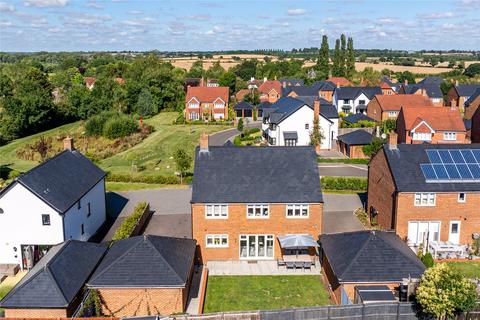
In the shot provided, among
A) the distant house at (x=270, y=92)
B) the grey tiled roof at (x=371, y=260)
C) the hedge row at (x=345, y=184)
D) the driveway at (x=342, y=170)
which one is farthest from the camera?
the distant house at (x=270, y=92)

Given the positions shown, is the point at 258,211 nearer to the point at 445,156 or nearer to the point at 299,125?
the point at 445,156

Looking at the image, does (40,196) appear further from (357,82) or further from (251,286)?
(357,82)

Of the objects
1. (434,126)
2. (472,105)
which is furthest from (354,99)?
(434,126)

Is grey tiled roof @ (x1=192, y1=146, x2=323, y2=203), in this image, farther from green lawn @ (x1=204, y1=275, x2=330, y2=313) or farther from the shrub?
the shrub

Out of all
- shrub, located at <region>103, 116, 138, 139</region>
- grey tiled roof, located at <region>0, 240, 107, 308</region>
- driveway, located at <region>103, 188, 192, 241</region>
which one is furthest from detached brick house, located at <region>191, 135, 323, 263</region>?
shrub, located at <region>103, 116, 138, 139</region>

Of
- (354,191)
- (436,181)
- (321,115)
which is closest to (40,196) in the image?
(436,181)

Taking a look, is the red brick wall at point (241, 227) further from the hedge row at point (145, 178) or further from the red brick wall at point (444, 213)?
the hedge row at point (145, 178)

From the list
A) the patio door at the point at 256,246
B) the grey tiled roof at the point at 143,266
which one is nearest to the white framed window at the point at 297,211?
the patio door at the point at 256,246
